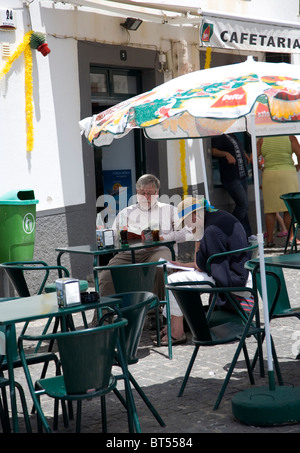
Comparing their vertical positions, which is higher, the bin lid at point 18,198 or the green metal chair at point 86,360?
the bin lid at point 18,198

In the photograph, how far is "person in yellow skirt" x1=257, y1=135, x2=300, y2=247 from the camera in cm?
1254

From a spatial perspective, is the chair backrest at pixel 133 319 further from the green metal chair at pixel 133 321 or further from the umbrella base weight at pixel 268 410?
the umbrella base weight at pixel 268 410

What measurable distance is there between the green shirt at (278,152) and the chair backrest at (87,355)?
28.5ft

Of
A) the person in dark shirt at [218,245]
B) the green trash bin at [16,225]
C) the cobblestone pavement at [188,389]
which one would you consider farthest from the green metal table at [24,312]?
the green trash bin at [16,225]

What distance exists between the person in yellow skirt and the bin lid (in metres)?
5.03

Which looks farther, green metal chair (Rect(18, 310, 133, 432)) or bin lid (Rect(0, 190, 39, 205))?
bin lid (Rect(0, 190, 39, 205))

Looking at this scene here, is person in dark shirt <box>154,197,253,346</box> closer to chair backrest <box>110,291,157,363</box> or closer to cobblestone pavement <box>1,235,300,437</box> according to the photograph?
cobblestone pavement <box>1,235,300,437</box>

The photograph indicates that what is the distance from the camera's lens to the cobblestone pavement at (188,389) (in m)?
4.93

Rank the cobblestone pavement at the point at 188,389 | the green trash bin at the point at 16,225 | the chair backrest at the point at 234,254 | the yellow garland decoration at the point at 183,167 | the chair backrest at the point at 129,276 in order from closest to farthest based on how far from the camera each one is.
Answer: the cobblestone pavement at the point at 188,389 < the chair backrest at the point at 129,276 < the chair backrest at the point at 234,254 < the green trash bin at the point at 16,225 < the yellow garland decoration at the point at 183,167

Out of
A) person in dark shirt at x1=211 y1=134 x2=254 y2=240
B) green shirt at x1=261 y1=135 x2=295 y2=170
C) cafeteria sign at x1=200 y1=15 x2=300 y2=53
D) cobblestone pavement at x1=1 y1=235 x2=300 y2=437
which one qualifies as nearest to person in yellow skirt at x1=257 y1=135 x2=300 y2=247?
green shirt at x1=261 y1=135 x2=295 y2=170

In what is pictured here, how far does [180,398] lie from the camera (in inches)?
217

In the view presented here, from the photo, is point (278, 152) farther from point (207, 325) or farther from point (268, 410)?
point (268, 410)

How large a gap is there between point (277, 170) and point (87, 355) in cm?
890

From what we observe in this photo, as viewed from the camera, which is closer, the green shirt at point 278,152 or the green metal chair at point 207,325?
the green metal chair at point 207,325
